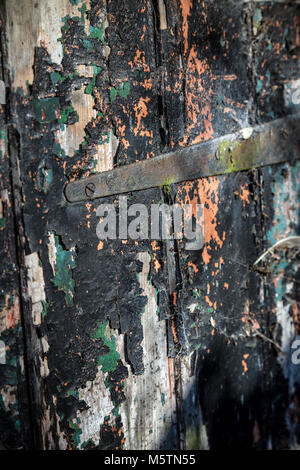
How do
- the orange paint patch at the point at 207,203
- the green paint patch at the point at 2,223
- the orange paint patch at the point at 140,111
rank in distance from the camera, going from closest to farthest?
the green paint patch at the point at 2,223
the orange paint patch at the point at 140,111
the orange paint patch at the point at 207,203

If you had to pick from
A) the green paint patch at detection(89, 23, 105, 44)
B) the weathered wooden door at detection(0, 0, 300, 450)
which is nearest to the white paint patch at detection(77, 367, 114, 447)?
the weathered wooden door at detection(0, 0, 300, 450)

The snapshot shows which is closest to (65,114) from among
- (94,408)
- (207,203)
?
(207,203)

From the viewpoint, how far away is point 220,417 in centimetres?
129

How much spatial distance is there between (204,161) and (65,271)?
53 centimetres

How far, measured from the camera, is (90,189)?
869mm

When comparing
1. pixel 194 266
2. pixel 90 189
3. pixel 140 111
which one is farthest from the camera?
pixel 194 266

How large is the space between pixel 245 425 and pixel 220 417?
0.56 ft

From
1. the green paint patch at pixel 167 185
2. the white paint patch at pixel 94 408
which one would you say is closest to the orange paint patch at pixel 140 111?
the green paint patch at pixel 167 185

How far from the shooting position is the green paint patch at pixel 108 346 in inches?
36.2

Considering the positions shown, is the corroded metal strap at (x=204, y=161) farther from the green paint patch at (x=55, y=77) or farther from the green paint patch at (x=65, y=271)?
the green paint patch at (x=55, y=77)

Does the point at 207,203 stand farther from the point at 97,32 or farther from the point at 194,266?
the point at 97,32

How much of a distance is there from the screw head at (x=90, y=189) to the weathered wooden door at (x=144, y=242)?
0.12 feet

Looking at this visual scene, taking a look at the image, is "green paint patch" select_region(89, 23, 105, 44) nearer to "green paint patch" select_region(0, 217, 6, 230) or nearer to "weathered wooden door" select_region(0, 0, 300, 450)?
"weathered wooden door" select_region(0, 0, 300, 450)

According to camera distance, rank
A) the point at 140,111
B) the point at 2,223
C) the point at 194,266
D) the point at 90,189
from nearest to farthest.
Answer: the point at 2,223
the point at 90,189
the point at 140,111
the point at 194,266
